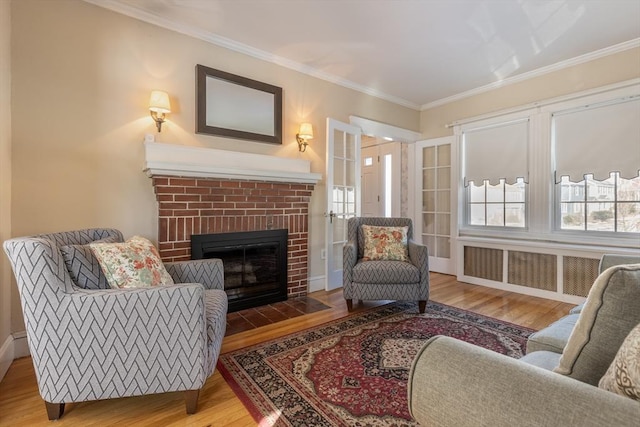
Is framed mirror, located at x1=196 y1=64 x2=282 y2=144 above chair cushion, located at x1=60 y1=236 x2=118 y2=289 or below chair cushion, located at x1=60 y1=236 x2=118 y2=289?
above

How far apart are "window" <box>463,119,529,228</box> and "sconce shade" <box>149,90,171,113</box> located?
3.63m

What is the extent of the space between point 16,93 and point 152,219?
3.82 ft

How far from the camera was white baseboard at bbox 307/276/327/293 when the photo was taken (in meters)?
3.48

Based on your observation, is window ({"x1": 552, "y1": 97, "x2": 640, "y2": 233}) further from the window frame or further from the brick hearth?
the brick hearth

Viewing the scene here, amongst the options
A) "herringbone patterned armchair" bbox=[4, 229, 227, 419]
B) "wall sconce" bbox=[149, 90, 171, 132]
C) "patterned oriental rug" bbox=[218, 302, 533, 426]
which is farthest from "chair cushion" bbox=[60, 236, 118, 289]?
"wall sconce" bbox=[149, 90, 171, 132]

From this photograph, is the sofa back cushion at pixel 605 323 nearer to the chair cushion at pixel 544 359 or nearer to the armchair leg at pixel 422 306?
the chair cushion at pixel 544 359

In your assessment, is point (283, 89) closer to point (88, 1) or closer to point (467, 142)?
point (88, 1)

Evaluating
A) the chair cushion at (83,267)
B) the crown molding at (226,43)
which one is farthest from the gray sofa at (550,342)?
the crown molding at (226,43)

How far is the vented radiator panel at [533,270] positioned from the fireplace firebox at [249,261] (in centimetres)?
265

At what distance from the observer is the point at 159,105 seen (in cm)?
241

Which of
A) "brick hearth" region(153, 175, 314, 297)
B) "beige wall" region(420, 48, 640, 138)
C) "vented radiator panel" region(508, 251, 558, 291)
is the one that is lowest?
"vented radiator panel" region(508, 251, 558, 291)

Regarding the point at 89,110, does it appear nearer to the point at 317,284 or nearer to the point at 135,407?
the point at 135,407

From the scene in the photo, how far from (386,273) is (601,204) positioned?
244 cm

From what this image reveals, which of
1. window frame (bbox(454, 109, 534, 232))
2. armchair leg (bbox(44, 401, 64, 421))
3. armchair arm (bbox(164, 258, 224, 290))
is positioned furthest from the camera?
window frame (bbox(454, 109, 534, 232))
